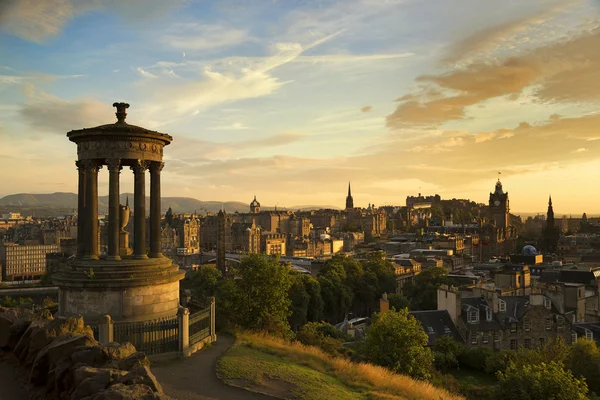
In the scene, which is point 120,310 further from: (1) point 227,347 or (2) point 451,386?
(2) point 451,386

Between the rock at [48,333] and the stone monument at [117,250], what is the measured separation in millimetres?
4619

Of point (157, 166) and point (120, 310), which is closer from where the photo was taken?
point (120, 310)

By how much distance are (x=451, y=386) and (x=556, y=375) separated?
6767 millimetres

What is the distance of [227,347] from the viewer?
58.5 feet

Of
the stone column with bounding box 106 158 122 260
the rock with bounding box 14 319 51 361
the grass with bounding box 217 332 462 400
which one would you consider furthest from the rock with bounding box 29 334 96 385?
the stone column with bounding box 106 158 122 260

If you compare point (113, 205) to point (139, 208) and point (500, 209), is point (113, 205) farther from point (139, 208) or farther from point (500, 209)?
point (500, 209)

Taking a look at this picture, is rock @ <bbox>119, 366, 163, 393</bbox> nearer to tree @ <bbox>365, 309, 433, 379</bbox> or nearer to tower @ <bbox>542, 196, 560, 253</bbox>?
tree @ <bbox>365, 309, 433, 379</bbox>

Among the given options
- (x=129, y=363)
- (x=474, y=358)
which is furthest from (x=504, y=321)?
(x=129, y=363)

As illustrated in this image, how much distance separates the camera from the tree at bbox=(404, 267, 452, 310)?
62.8m

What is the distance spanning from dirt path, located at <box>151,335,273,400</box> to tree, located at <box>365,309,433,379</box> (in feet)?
33.1

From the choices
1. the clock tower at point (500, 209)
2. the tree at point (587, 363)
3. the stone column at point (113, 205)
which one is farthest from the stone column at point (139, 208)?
the clock tower at point (500, 209)

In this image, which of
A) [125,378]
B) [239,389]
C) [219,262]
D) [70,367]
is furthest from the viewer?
[219,262]

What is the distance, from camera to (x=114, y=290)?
17.0 meters

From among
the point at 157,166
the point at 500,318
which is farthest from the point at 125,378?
the point at 500,318
